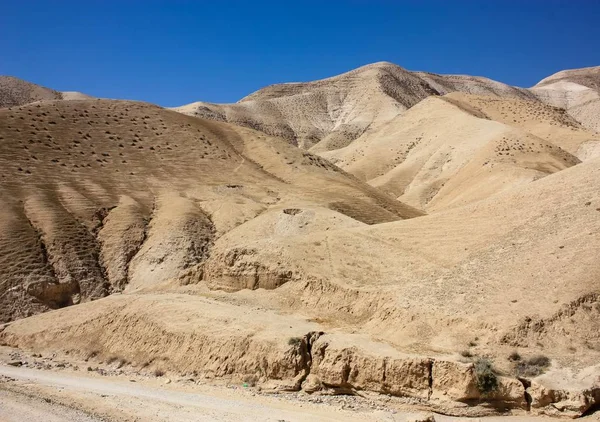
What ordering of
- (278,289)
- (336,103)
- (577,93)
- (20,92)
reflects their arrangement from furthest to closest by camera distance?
(577,93), (336,103), (20,92), (278,289)

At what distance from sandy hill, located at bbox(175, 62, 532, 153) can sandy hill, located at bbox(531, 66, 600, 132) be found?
7.47 meters

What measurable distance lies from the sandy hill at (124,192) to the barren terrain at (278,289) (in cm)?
17

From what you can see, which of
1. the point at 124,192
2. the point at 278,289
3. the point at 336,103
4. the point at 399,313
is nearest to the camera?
the point at 399,313

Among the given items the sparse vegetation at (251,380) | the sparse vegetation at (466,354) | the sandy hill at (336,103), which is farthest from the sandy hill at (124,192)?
the sandy hill at (336,103)

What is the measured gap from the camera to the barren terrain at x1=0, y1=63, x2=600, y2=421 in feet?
55.8

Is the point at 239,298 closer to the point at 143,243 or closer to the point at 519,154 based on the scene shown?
the point at 143,243

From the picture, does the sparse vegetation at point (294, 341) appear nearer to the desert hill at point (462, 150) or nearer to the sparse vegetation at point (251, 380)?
the sparse vegetation at point (251, 380)

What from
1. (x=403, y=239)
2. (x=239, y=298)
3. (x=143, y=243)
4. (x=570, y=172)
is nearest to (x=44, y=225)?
(x=143, y=243)

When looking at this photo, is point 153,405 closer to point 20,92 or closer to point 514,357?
point 514,357

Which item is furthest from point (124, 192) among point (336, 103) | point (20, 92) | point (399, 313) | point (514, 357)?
point (336, 103)

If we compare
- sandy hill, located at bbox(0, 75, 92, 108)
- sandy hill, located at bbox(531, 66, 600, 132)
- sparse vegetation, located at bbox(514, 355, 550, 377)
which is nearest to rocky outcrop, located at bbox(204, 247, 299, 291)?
sparse vegetation, located at bbox(514, 355, 550, 377)

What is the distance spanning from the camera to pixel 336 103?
141625mm

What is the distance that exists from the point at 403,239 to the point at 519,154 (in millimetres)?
33132

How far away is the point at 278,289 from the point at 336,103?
396 ft
